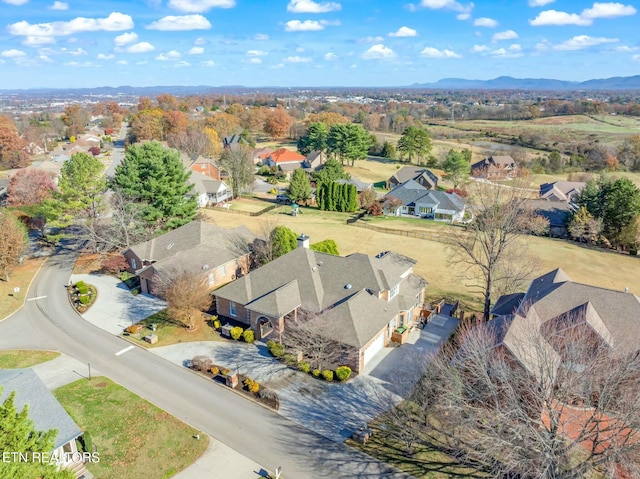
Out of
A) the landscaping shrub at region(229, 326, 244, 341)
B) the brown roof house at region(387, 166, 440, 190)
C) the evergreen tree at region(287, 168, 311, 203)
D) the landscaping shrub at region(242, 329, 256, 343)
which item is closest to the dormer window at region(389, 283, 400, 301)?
the landscaping shrub at region(242, 329, 256, 343)

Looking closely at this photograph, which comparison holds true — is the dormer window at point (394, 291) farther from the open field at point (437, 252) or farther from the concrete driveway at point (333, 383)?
the open field at point (437, 252)

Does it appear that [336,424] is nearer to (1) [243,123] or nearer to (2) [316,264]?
(2) [316,264]

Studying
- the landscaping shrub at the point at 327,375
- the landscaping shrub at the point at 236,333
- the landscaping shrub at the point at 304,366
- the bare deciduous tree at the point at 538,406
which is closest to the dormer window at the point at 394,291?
the bare deciduous tree at the point at 538,406

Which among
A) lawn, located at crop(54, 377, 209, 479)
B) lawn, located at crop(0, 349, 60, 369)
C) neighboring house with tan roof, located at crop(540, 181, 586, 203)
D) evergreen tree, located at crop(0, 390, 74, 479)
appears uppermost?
evergreen tree, located at crop(0, 390, 74, 479)

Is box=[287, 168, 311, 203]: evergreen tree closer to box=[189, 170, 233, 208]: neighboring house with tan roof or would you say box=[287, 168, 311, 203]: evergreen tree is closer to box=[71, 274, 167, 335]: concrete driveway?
box=[189, 170, 233, 208]: neighboring house with tan roof

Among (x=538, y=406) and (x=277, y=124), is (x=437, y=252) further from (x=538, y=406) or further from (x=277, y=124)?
Result: (x=277, y=124)

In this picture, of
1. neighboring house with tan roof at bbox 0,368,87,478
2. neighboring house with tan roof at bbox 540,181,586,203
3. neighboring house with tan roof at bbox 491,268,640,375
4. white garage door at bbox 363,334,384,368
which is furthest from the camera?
neighboring house with tan roof at bbox 540,181,586,203
